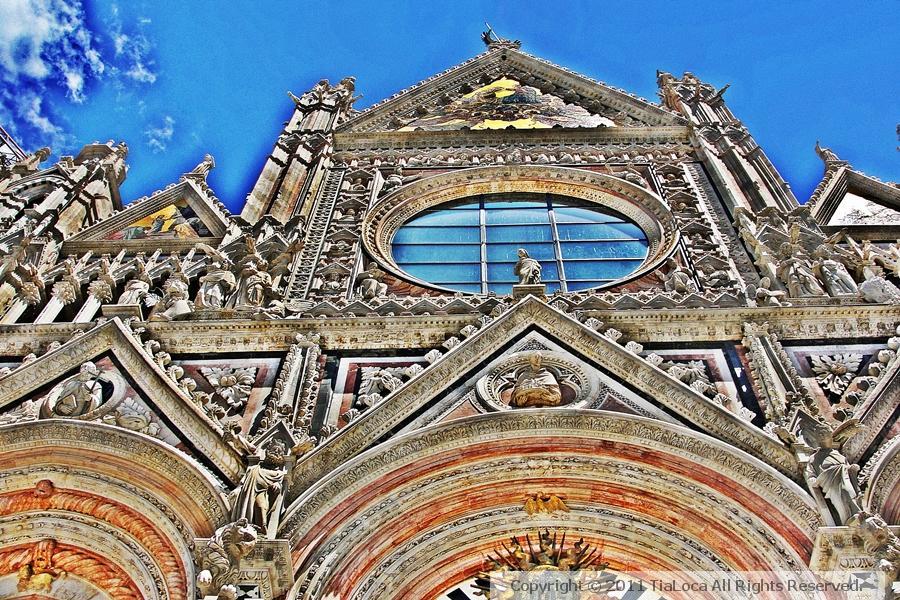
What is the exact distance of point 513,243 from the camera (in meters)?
14.1

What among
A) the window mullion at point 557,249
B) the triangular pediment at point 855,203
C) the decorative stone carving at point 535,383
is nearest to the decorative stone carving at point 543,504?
the decorative stone carving at point 535,383

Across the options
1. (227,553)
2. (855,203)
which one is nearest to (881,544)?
(227,553)

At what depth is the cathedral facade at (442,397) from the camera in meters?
8.02

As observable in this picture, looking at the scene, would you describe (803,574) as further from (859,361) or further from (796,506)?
(859,361)

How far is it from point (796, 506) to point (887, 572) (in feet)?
3.10

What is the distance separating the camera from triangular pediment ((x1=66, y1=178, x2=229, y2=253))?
43.7 feet

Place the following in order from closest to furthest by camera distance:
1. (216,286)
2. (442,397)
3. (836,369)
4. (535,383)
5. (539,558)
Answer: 1. (539,558)
2. (535,383)
3. (442,397)
4. (836,369)
5. (216,286)

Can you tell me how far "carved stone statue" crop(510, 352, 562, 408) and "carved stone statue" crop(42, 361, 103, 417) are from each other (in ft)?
13.2

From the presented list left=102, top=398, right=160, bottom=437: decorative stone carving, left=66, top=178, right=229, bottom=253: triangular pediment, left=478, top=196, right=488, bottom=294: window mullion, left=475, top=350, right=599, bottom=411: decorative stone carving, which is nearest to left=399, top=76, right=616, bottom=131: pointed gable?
left=478, top=196, right=488, bottom=294: window mullion

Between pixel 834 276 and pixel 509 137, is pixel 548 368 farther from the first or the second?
pixel 509 137

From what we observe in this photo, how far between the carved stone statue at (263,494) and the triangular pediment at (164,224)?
18.8 ft

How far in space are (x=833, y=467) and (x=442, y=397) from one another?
357cm

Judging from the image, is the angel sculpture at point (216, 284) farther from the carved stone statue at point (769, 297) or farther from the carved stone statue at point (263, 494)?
the carved stone statue at point (769, 297)

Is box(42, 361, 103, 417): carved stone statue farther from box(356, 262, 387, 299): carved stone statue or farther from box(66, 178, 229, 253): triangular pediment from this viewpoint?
box(66, 178, 229, 253): triangular pediment
